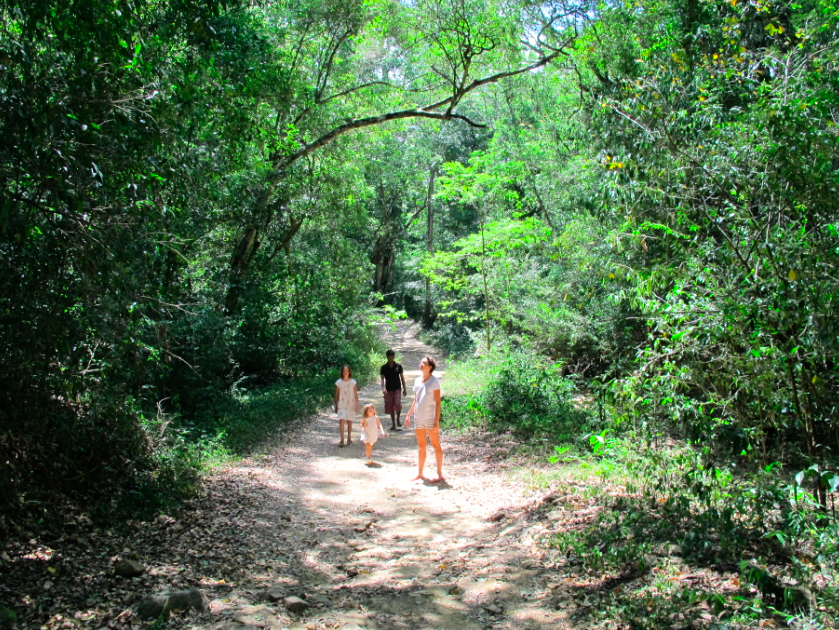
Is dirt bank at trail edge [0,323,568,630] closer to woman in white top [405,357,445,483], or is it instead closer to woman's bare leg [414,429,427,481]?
woman's bare leg [414,429,427,481]

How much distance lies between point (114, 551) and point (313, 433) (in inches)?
302

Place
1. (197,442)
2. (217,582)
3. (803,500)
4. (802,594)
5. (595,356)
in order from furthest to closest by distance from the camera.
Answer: (595,356)
(197,442)
(217,582)
(803,500)
(802,594)

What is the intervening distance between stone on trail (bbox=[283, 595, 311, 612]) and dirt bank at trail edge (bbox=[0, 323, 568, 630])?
0.04 meters

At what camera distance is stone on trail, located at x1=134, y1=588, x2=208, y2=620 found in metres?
4.52

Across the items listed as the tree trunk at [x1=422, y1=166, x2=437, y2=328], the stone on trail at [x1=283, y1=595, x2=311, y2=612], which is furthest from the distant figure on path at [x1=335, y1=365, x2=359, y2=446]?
the tree trunk at [x1=422, y1=166, x2=437, y2=328]

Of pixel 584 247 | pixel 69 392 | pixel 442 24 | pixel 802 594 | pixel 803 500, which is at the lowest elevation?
pixel 802 594

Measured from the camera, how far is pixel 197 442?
1073 cm

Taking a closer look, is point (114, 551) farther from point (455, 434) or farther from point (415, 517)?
point (455, 434)

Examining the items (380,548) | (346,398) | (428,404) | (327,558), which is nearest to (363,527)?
(380,548)

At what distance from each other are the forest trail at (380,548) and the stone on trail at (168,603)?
16cm

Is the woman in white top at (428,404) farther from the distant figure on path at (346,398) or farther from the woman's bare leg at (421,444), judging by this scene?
the distant figure on path at (346,398)

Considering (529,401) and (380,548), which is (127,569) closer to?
(380,548)

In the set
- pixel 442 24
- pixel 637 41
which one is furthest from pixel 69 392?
pixel 442 24

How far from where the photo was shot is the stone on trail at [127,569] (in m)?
5.27
